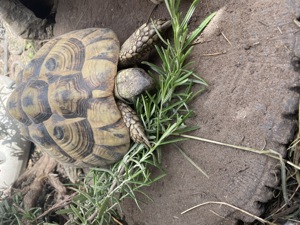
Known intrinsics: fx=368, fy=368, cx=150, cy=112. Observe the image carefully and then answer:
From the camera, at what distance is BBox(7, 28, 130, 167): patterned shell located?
1.72 meters

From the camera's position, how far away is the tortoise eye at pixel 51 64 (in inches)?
74.3

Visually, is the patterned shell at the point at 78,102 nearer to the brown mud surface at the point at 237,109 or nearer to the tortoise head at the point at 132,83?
the tortoise head at the point at 132,83

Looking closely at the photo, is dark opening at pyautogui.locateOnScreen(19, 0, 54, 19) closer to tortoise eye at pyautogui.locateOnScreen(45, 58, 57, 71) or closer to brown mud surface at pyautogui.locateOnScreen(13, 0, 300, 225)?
tortoise eye at pyautogui.locateOnScreen(45, 58, 57, 71)

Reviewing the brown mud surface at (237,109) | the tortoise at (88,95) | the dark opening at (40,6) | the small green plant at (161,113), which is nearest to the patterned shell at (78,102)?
the tortoise at (88,95)

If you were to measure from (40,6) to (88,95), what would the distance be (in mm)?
1283

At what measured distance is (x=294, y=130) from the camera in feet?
4.38

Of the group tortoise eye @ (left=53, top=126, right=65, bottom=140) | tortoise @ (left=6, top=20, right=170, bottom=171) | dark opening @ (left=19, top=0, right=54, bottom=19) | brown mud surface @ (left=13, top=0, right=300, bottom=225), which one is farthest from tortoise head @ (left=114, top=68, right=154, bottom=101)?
dark opening @ (left=19, top=0, right=54, bottom=19)

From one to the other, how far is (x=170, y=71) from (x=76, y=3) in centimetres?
110

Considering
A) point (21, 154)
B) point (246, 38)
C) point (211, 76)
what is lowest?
point (21, 154)

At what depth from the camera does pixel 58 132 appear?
72.7 inches

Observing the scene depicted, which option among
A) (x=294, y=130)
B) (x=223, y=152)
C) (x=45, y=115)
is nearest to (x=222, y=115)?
(x=223, y=152)

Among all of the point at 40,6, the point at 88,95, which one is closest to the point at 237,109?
the point at 88,95

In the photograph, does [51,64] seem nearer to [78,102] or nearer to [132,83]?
[78,102]

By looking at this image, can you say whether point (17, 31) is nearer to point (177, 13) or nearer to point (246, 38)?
point (177, 13)
